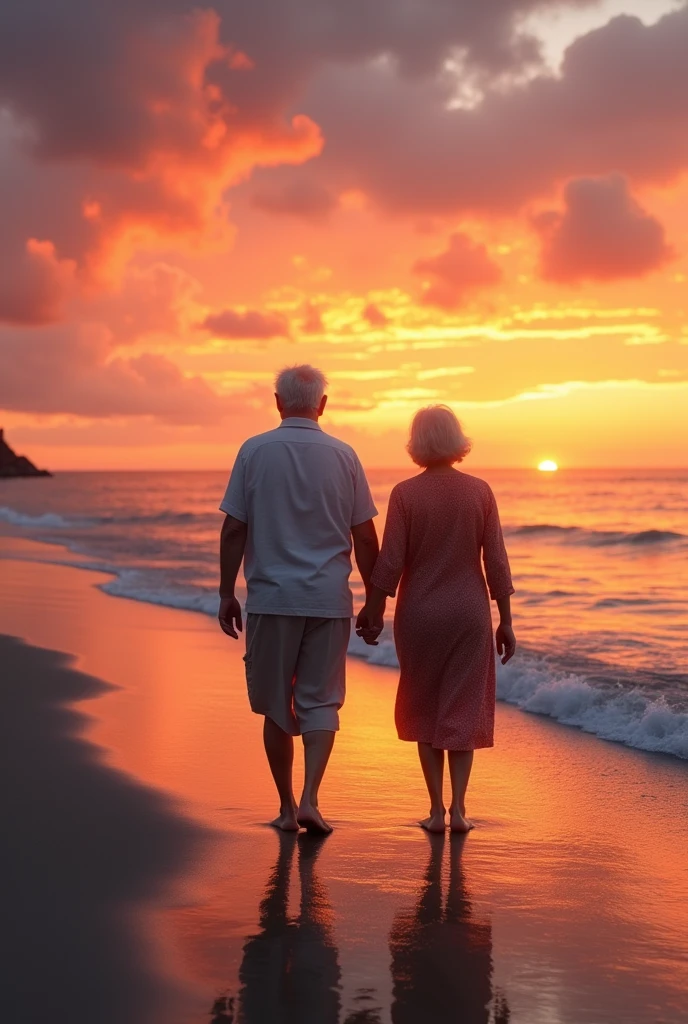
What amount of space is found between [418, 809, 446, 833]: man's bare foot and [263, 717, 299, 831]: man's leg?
609 millimetres

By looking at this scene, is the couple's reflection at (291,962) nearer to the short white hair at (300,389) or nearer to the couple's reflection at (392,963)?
the couple's reflection at (392,963)

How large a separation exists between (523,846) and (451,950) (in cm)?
130

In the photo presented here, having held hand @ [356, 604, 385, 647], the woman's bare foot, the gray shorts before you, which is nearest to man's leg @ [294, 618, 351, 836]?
the gray shorts

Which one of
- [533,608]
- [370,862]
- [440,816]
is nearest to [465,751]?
[440,816]

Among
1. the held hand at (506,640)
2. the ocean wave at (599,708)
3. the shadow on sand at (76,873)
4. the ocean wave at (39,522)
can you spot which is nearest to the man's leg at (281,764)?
the shadow on sand at (76,873)

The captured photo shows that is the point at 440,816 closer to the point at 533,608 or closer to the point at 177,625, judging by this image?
the point at 177,625

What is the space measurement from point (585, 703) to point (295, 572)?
11.9 ft

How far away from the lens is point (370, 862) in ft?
15.1

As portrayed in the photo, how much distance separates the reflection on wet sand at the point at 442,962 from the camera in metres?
3.21

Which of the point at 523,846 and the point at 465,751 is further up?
the point at 465,751

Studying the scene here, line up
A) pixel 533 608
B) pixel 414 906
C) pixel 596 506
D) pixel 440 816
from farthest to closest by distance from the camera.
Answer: pixel 596 506
pixel 533 608
pixel 440 816
pixel 414 906

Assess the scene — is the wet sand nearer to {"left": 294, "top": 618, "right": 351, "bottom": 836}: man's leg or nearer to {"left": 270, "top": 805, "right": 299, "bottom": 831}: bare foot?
{"left": 270, "top": 805, "right": 299, "bottom": 831}: bare foot

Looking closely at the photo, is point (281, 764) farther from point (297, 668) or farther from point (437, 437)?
point (437, 437)

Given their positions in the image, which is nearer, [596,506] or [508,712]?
[508,712]
